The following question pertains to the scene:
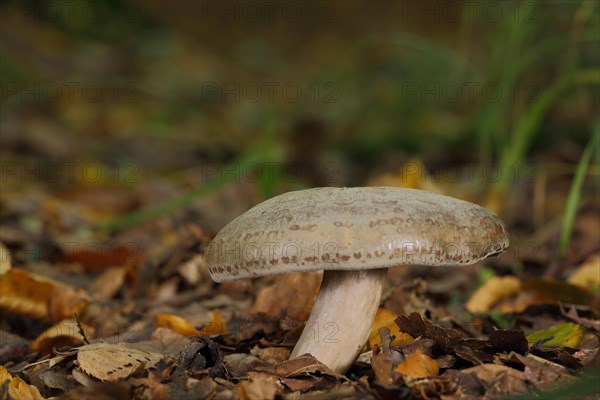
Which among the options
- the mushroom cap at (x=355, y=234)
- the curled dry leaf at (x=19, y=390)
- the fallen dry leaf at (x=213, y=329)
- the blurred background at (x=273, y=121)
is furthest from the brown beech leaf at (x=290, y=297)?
the blurred background at (x=273, y=121)

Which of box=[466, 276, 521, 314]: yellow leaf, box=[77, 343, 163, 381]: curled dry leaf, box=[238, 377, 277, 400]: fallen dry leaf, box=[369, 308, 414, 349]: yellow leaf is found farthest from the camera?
box=[466, 276, 521, 314]: yellow leaf

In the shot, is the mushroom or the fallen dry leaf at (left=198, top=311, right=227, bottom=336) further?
the fallen dry leaf at (left=198, top=311, right=227, bottom=336)

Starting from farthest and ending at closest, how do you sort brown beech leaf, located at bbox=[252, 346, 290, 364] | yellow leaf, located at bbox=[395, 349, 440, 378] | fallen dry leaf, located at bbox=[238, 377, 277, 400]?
brown beech leaf, located at bbox=[252, 346, 290, 364] → yellow leaf, located at bbox=[395, 349, 440, 378] → fallen dry leaf, located at bbox=[238, 377, 277, 400]

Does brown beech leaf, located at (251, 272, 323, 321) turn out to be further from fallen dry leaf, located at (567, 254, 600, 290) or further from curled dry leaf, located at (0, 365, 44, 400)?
fallen dry leaf, located at (567, 254, 600, 290)

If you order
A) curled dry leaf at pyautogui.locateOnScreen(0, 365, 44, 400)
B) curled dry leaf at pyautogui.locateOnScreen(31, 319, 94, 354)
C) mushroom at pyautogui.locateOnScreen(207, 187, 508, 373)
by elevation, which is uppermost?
mushroom at pyautogui.locateOnScreen(207, 187, 508, 373)

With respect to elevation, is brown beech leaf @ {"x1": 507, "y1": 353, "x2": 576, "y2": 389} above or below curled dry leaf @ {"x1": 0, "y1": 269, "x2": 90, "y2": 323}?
above

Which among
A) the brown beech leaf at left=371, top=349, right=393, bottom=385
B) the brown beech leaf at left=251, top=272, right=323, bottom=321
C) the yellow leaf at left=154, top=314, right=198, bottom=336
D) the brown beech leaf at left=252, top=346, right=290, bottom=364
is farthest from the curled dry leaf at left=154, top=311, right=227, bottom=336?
the brown beech leaf at left=371, top=349, right=393, bottom=385

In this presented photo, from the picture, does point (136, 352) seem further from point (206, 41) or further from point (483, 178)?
point (206, 41)

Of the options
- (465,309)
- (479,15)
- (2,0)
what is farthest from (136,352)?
(2,0)
